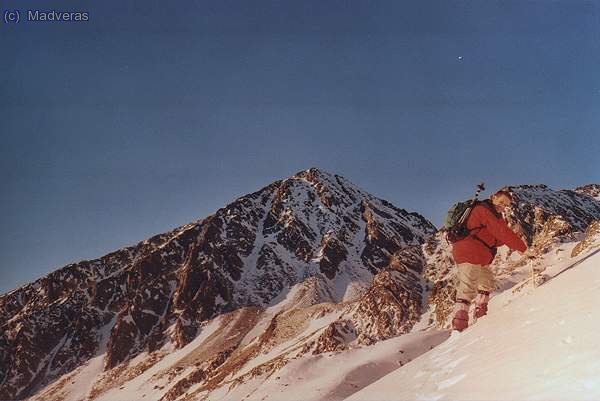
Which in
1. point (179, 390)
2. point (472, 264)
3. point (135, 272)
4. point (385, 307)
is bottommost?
point (179, 390)

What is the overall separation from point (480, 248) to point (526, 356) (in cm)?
414

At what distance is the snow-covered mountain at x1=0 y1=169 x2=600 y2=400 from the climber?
5770 cm

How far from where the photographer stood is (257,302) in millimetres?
149125

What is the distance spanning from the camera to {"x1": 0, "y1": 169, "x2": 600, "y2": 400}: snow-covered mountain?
84.9m

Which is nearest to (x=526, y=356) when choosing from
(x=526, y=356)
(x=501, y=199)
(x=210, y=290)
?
(x=526, y=356)

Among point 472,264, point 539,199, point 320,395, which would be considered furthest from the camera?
point 539,199

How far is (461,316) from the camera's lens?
421 inches

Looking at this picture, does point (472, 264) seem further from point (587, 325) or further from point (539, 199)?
point (539, 199)

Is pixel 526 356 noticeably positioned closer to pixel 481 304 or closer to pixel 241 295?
pixel 481 304

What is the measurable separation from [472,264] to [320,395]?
2440 centimetres

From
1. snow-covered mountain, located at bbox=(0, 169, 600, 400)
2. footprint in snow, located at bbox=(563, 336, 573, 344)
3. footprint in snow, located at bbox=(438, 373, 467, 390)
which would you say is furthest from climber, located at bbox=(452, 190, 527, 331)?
snow-covered mountain, located at bbox=(0, 169, 600, 400)

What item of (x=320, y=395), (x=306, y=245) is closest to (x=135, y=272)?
(x=306, y=245)

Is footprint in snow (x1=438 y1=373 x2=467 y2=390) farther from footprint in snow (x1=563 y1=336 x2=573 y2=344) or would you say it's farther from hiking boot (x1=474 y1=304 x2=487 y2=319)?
hiking boot (x1=474 y1=304 x2=487 y2=319)

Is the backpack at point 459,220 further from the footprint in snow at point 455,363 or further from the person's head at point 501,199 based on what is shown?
the footprint in snow at point 455,363
